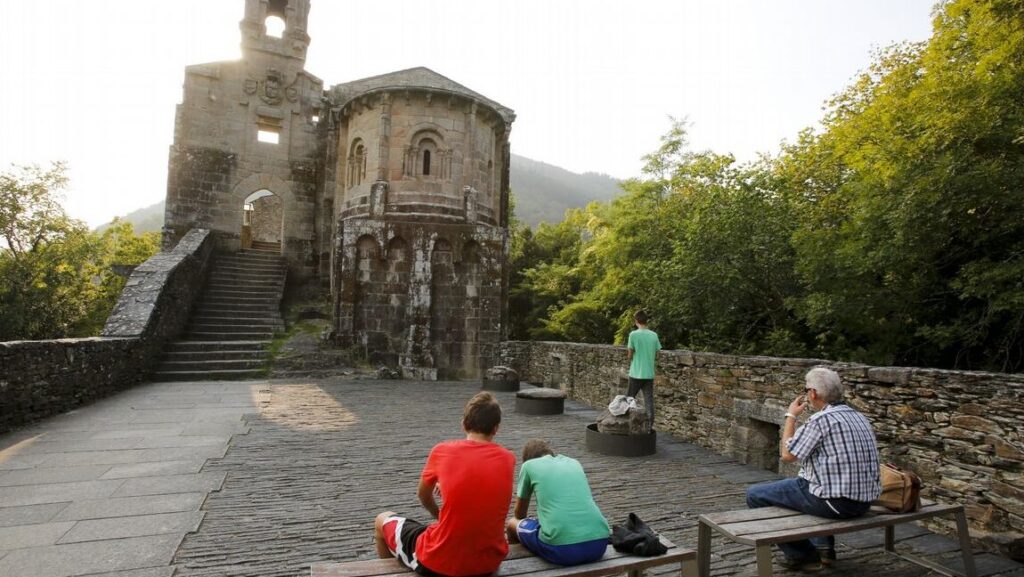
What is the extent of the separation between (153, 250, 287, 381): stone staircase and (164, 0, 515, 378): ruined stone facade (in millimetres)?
1365

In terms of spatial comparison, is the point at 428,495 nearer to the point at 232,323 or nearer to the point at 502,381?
the point at 502,381

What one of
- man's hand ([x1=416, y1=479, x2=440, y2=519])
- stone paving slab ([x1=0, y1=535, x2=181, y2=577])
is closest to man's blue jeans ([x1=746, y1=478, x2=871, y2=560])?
man's hand ([x1=416, y1=479, x2=440, y2=519])

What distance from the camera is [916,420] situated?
4285mm

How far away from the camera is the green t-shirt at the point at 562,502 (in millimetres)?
2607

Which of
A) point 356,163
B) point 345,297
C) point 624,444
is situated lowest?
point 624,444

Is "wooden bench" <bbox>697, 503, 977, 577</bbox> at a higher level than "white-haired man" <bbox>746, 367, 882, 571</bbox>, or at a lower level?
lower

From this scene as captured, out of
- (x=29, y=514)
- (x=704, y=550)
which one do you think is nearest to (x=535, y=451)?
(x=704, y=550)

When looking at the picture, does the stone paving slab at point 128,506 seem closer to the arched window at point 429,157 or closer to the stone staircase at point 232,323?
the stone staircase at point 232,323

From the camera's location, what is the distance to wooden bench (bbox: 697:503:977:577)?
288cm

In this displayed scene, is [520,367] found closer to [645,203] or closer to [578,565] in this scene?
[645,203]

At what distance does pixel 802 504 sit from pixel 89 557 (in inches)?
185

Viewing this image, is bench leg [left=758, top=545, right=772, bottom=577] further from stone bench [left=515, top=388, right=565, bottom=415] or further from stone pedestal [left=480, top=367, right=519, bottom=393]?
stone pedestal [left=480, top=367, right=519, bottom=393]

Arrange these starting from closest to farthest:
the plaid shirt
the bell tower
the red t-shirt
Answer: the red t-shirt, the plaid shirt, the bell tower

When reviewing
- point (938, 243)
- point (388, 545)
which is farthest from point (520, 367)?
point (388, 545)
